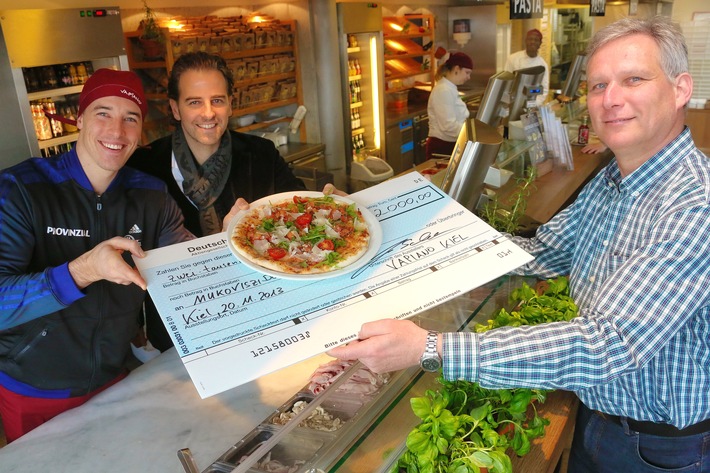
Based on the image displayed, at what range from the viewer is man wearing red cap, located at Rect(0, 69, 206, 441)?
1964 mm

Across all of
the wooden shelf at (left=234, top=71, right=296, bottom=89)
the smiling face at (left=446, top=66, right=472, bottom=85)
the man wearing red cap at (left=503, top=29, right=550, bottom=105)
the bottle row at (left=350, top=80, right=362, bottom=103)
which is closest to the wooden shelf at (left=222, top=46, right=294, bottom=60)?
the wooden shelf at (left=234, top=71, right=296, bottom=89)

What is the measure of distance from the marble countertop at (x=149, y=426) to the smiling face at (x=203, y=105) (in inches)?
42.0

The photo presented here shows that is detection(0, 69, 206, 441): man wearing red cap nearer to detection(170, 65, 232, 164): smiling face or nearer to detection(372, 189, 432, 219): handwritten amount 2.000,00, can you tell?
detection(170, 65, 232, 164): smiling face

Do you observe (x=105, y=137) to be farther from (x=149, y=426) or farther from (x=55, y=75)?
(x=55, y=75)

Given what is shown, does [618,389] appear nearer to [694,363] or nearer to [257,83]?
[694,363]

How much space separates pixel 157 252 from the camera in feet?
5.07

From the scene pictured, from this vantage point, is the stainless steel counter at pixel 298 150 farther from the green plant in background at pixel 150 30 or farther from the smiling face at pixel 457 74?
the green plant in background at pixel 150 30

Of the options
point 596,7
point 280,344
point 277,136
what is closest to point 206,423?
point 280,344

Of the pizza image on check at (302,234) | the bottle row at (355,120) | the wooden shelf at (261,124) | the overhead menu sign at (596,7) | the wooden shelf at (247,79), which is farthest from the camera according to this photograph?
the overhead menu sign at (596,7)

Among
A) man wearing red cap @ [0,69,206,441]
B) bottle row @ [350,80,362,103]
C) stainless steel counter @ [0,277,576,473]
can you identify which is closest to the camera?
stainless steel counter @ [0,277,576,473]

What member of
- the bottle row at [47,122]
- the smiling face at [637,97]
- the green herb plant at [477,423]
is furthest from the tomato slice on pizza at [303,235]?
the bottle row at [47,122]

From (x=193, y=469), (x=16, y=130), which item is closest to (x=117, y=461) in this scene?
(x=193, y=469)

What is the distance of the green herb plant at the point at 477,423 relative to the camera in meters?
1.24

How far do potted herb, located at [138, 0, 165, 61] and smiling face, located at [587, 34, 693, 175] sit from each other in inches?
166
